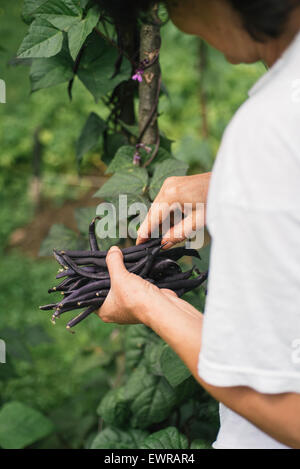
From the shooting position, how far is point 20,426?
67.4 inches

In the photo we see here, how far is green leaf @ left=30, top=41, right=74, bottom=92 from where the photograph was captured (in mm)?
1380

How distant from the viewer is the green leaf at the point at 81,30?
3.90 feet

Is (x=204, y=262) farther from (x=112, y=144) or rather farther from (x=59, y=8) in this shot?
(x=59, y=8)

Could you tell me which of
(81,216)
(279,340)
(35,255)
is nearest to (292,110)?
(279,340)

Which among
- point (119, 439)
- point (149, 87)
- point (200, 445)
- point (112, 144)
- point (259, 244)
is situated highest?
point (259, 244)

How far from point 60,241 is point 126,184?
35 cm

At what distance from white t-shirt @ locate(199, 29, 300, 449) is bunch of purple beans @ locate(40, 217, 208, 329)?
1.20ft

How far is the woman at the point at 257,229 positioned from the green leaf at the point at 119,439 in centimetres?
85

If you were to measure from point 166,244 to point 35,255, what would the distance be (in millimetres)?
2104

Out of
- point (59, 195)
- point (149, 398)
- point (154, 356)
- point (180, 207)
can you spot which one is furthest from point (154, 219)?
point (59, 195)

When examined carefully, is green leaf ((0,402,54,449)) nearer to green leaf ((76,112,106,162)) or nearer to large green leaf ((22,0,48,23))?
green leaf ((76,112,106,162))

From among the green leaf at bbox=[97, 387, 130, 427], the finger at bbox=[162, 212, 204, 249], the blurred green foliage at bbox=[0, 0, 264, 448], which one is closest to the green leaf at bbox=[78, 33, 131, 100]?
the blurred green foliage at bbox=[0, 0, 264, 448]

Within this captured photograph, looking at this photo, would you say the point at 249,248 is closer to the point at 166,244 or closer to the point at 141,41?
the point at 166,244

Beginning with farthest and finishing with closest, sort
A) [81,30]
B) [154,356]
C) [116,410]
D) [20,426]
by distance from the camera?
[20,426] < [116,410] < [154,356] < [81,30]
